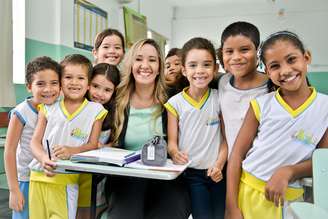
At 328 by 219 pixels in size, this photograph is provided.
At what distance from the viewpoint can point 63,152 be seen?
1.46 meters

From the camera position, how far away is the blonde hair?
175 centimetres

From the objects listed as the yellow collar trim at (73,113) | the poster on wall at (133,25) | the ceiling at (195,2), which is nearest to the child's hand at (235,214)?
the yellow collar trim at (73,113)

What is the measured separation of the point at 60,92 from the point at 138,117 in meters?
0.42

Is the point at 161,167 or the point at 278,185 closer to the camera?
the point at 278,185

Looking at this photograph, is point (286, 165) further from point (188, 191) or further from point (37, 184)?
point (37, 184)

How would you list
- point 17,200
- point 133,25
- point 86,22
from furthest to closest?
point 133,25 → point 86,22 → point 17,200

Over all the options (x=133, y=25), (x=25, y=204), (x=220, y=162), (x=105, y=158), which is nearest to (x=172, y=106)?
(x=220, y=162)

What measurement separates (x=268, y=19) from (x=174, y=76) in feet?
17.6

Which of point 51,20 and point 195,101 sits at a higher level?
point 51,20

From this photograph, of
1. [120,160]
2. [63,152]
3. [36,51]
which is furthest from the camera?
[36,51]

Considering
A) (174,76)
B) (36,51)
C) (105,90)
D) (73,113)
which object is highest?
(36,51)

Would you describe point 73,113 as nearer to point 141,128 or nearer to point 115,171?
point 141,128

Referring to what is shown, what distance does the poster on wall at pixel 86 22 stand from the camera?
13.1ft

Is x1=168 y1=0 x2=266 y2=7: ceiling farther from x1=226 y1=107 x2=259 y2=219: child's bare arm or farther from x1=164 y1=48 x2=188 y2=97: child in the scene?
x1=226 y1=107 x2=259 y2=219: child's bare arm
